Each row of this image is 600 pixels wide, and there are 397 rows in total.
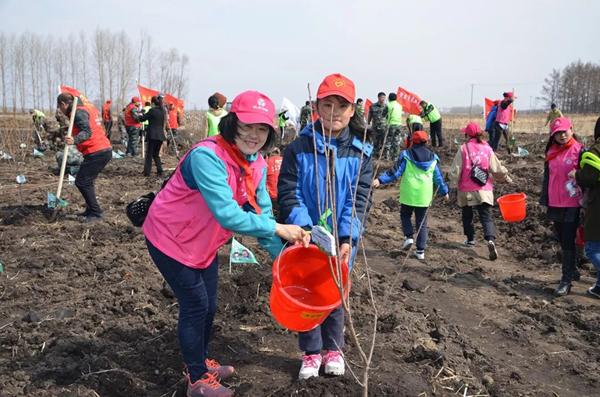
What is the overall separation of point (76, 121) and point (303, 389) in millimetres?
5238

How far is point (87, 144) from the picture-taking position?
6406mm

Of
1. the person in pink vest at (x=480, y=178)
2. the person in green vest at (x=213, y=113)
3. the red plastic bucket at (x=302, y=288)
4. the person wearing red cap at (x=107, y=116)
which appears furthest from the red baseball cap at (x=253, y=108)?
the person wearing red cap at (x=107, y=116)

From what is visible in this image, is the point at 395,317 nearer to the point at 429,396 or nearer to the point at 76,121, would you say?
the point at 429,396

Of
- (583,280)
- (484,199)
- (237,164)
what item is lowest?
(583,280)

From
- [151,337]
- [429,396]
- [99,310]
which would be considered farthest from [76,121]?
[429,396]

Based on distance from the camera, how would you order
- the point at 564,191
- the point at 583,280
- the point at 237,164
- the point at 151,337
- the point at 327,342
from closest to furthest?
the point at 237,164 < the point at 327,342 < the point at 151,337 < the point at 564,191 < the point at 583,280

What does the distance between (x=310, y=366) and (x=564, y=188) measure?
3.29 metres

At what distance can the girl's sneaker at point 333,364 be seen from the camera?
2861 millimetres

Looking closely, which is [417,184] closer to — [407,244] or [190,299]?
[407,244]

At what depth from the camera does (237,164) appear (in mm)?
2406

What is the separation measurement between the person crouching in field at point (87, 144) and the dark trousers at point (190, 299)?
4.46 m

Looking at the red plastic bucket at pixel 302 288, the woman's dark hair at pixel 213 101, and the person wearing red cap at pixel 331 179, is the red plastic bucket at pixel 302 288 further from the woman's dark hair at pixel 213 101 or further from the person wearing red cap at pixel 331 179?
the woman's dark hair at pixel 213 101

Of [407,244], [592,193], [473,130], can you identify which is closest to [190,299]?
[592,193]

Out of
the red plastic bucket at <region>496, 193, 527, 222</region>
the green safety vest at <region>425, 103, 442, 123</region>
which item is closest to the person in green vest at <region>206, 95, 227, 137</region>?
the red plastic bucket at <region>496, 193, 527, 222</region>
